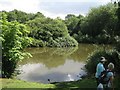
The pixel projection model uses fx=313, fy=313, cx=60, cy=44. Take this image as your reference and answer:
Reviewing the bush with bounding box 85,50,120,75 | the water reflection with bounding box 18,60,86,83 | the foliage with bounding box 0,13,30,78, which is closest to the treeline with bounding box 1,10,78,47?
the water reflection with bounding box 18,60,86,83

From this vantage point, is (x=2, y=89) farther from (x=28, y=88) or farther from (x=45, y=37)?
(x=45, y=37)

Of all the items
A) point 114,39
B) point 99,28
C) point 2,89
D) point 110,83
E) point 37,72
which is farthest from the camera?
point 99,28

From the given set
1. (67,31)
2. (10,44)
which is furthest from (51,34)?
(10,44)

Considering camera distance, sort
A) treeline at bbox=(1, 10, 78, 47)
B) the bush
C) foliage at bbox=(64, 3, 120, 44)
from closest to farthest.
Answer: the bush < treeline at bbox=(1, 10, 78, 47) < foliage at bbox=(64, 3, 120, 44)

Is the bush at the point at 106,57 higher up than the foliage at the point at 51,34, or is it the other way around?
the foliage at the point at 51,34

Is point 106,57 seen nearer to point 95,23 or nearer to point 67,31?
point 67,31

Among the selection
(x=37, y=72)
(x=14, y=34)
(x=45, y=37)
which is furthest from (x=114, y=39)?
(x=45, y=37)

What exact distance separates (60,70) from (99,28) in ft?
110

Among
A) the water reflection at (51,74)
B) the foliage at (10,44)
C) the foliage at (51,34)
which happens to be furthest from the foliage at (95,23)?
the foliage at (10,44)

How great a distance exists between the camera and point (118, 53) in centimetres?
1997

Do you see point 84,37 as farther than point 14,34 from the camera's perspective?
Yes

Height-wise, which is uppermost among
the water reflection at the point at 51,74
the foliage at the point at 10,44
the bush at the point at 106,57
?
the foliage at the point at 10,44

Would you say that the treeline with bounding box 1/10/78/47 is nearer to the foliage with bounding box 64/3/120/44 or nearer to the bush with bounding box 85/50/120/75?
the foliage with bounding box 64/3/120/44

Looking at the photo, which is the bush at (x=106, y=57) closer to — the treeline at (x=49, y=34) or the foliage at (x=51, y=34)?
the treeline at (x=49, y=34)
